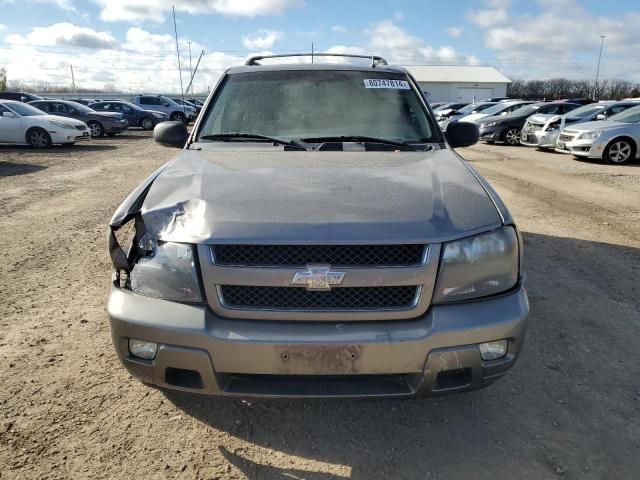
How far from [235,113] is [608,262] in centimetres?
387

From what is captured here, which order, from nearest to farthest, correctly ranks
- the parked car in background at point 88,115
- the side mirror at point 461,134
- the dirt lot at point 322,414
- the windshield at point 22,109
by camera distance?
the dirt lot at point 322,414 < the side mirror at point 461,134 < the windshield at point 22,109 < the parked car in background at point 88,115

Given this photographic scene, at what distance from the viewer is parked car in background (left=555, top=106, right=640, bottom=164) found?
1154cm

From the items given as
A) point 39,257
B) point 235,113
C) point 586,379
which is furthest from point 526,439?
point 39,257

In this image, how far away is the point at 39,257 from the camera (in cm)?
491

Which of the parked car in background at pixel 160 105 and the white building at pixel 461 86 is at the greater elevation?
the white building at pixel 461 86

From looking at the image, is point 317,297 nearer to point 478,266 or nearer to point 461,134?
point 478,266

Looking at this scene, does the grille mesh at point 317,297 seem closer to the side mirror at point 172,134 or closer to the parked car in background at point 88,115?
the side mirror at point 172,134

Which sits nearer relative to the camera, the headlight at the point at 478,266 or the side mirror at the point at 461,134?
the headlight at the point at 478,266

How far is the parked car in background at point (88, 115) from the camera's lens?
1914 centimetres

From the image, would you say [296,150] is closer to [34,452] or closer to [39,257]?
[34,452]

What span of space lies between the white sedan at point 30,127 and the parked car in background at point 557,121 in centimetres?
1484

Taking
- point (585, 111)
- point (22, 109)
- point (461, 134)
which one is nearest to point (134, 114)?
point (22, 109)

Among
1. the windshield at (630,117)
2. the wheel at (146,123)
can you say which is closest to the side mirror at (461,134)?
the windshield at (630,117)

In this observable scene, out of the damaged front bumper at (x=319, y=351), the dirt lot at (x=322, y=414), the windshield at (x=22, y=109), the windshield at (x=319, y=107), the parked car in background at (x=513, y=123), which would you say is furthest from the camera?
the parked car in background at (x=513, y=123)
